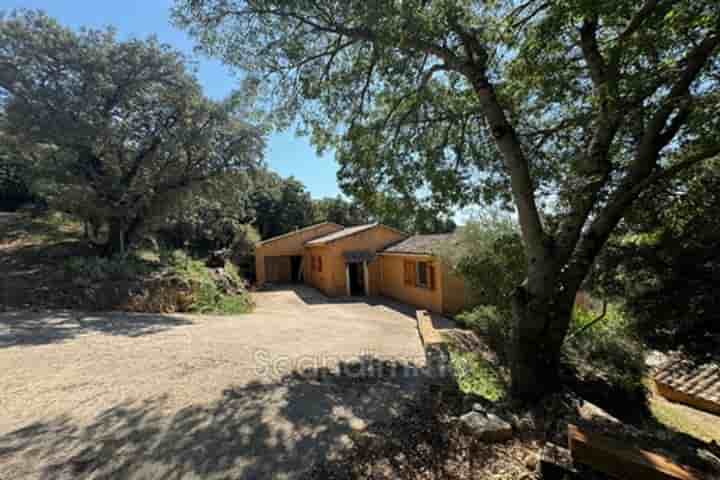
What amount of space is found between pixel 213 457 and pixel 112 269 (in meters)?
10.1

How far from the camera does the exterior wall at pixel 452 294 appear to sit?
13125 millimetres

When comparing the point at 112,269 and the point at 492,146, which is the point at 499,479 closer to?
the point at 492,146

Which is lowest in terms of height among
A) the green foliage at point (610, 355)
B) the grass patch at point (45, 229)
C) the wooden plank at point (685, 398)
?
the wooden plank at point (685, 398)

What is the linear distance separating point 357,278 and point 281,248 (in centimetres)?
740

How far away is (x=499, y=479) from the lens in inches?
105

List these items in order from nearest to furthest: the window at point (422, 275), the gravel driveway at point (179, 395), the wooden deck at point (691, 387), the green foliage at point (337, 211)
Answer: the gravel driveway at point (179, 395) → the wooden deck at point (691, 387) → the window at point (422, 275) → the green foliage at point (337, 211)

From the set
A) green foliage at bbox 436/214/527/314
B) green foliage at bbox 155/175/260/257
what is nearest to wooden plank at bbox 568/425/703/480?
green foliage at bbox 436/214/527/314

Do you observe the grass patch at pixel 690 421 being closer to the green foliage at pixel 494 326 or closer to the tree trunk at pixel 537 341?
the green foliage at pixel 494 326

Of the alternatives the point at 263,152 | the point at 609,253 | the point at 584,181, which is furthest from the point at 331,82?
the point at 263,152

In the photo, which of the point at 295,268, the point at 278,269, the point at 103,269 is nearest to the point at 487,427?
the point at 103,269

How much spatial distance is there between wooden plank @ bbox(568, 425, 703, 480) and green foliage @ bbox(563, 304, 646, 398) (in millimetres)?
5217

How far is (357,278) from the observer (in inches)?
751

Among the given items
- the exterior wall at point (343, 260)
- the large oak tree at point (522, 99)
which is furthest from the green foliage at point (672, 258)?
the exterior wall at point (343, 260)

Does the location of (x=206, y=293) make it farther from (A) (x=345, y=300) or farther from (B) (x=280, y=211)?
(B) (x=280, y=211)
